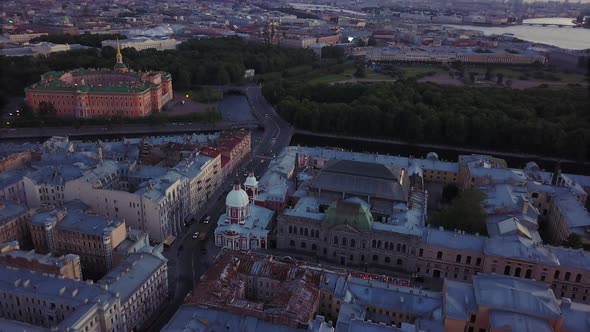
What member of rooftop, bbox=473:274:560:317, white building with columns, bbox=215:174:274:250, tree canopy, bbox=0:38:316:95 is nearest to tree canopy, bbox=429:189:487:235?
rooftop, bbox=473:274:560:317

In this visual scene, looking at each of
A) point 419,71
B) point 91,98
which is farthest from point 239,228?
point 419,71

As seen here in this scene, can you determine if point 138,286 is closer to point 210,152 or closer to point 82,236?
point 82,236

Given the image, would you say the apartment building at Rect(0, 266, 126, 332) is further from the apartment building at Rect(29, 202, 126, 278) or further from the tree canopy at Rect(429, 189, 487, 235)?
the tree canopy at Rect(429, 189, 487, 235)

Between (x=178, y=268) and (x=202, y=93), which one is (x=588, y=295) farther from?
(x=202, y=93)

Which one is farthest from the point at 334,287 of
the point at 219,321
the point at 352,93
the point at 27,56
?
the point at 27,56

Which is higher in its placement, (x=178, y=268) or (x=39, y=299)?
(x=39, y=299)
